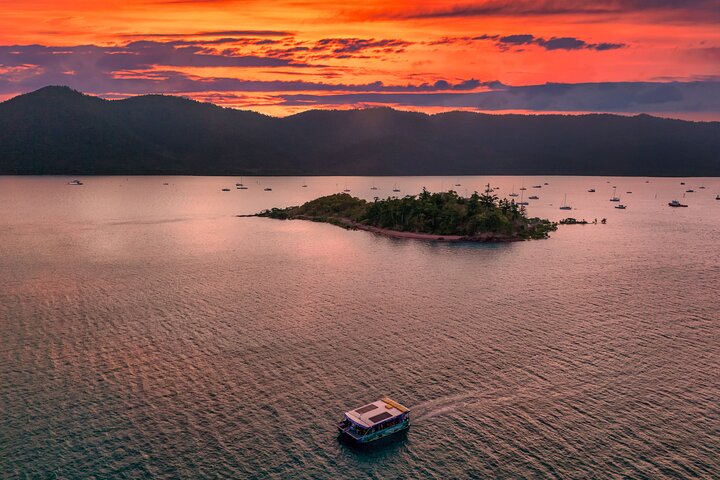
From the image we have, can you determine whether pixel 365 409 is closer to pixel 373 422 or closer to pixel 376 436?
pixel 373 422

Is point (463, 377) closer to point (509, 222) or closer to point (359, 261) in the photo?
point (359, 261)

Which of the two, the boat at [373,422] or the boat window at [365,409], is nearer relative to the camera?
the boat at [373,422]

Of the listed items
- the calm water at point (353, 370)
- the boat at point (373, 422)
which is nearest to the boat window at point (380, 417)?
the boat at point (373, 422)

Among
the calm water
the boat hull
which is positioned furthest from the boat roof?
the calm water

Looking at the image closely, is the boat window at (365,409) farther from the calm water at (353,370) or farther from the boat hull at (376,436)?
the calm water at (353,370)

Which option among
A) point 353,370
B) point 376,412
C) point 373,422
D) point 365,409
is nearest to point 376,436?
point 373,422

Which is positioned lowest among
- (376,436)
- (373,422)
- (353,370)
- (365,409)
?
(376,436)

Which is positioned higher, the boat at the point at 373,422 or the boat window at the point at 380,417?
the boat window at the point at 380,417
